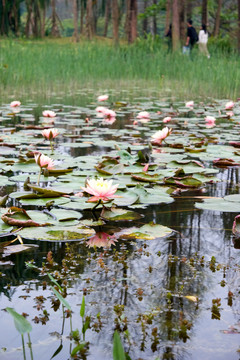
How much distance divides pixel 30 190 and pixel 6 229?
2.34ft

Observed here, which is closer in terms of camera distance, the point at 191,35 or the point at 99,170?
the point at 99,170

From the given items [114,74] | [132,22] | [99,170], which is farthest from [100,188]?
[132,22]

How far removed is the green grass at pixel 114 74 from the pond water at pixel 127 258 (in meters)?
5.06

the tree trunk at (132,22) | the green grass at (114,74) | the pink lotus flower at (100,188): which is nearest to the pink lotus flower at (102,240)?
the pink lotus flower at (100,188)

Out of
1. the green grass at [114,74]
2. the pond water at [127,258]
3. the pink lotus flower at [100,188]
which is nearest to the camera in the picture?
the pond water at [127,258]

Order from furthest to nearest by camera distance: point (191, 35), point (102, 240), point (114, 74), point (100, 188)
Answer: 1. point (191, 35)
2. point (114, 74)
3. point (100, 188)
4. point (102, 240)

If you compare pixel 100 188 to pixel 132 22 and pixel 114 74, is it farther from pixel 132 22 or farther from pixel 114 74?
pixel 132 22

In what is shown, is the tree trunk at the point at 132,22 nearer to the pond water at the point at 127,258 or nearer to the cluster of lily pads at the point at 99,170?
the cluster of lily pads at the point at 99,170

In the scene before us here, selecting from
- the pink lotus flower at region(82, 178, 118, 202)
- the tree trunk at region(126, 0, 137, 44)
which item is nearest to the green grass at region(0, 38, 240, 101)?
the pink lotus flower at region(82, 178, 118, 202)

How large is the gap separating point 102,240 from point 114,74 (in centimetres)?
917

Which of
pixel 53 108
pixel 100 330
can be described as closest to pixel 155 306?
pixel 100 330

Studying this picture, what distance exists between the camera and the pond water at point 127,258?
1.26m

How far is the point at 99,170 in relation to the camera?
Answer: 2.98m

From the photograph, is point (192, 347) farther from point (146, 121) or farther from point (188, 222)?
point (146, 121)
